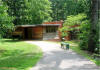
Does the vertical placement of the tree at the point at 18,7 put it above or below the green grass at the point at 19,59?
above

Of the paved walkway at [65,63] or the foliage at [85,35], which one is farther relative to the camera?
the foliage at [85,35]

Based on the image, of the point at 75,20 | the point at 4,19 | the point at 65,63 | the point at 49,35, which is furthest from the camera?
the point at 49,35

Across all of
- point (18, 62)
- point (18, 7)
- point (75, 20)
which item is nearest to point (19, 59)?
point (18, 62)

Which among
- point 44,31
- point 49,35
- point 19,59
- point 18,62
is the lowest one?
point 49,35

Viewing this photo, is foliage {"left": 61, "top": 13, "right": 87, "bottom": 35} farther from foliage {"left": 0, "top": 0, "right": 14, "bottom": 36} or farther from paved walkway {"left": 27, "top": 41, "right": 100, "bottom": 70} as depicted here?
foliage {"left": 0, "top": 0, "right": 14, "bottom": 36}

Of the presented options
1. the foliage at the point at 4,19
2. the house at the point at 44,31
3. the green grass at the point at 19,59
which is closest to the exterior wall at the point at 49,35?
the house at the point at 44,31

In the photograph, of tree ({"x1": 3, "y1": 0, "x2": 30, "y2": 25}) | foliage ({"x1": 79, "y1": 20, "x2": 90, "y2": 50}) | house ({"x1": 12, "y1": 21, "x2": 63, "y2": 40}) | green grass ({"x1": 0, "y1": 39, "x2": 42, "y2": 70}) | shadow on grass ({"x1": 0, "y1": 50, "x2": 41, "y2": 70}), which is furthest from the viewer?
house ({"x1": 12, "y1": 21, "x2": 63, "y2": 40})

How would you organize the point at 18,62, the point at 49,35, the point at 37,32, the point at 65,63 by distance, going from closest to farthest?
1. the point at 65,63
2. the point at 18,62
3. the point at 49,35
4. the point at 37,32

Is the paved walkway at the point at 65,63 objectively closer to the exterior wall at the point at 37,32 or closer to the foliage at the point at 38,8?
the foliage at the point at 38,8

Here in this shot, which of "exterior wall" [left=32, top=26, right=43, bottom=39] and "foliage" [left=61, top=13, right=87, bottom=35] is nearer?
"foliage" [left=61, top=13, right=87, bottom=35]

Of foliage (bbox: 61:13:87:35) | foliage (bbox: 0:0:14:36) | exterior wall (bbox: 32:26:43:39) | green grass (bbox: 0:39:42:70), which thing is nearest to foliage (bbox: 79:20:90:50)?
foliage (bbox: 61:13:87:35)

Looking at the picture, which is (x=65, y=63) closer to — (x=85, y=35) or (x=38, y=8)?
(x=85, y=35)

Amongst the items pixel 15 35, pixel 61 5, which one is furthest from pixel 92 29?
pixel 61 5

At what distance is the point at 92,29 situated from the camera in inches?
441
